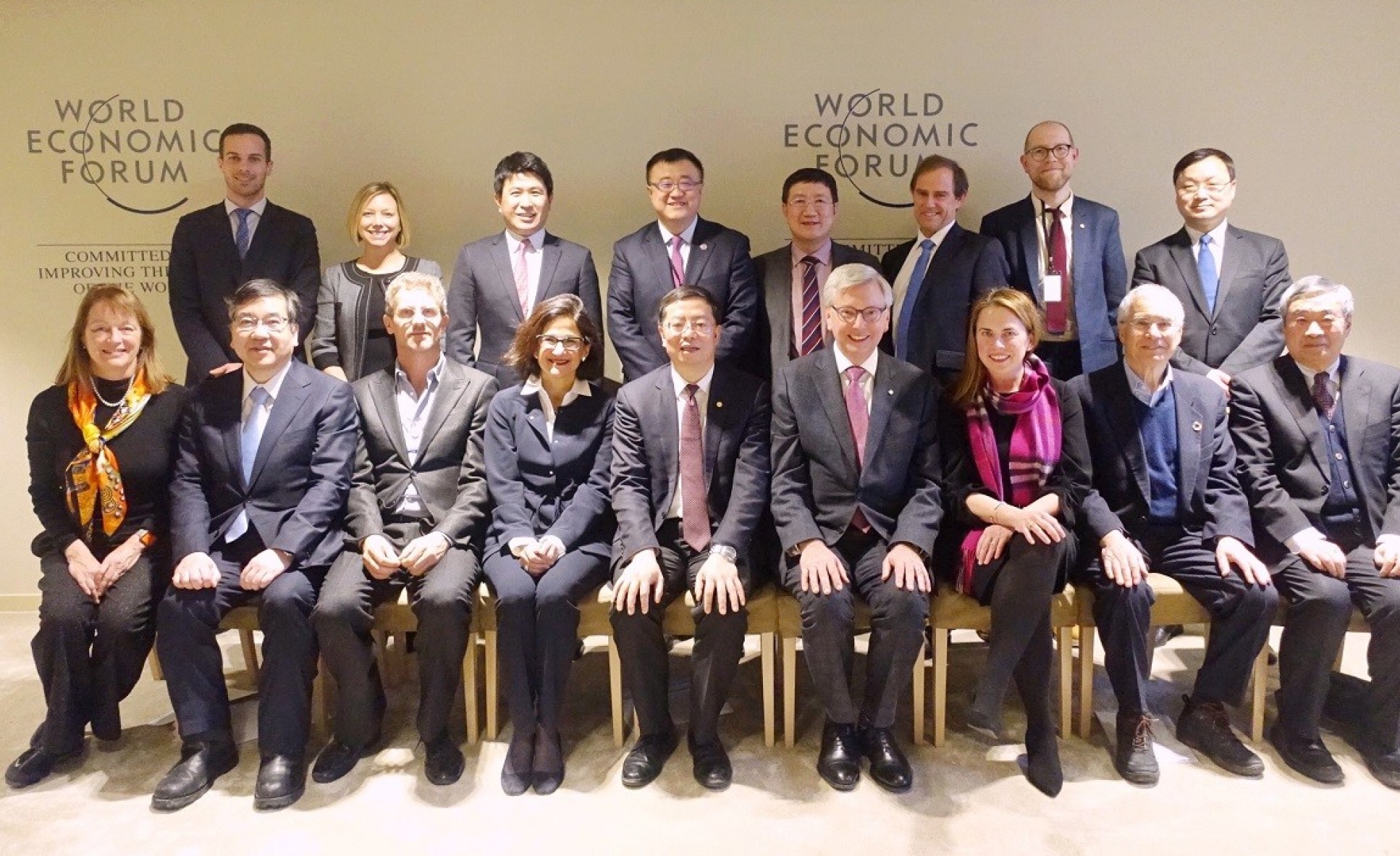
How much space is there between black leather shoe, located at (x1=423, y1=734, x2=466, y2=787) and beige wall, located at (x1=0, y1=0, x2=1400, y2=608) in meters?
2.28

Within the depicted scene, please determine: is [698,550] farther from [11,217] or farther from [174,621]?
[11,217]

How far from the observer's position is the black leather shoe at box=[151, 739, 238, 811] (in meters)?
2.75

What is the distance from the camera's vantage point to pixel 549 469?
10.2ft

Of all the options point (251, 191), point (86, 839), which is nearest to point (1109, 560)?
point (86, 839)

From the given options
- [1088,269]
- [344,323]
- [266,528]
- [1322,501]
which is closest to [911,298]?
[1088,269]

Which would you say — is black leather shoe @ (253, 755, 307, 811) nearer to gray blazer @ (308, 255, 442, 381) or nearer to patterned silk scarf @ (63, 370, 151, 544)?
patterned silk scarf @ (63, 370, 151, 544)

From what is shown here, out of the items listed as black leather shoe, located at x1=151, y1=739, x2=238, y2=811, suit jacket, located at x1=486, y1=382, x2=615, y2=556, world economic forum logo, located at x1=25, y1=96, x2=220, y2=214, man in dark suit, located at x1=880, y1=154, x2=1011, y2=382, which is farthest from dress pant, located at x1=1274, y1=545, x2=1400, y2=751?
world economic forum logo, located at x1=25, y1=96, x2=220, y2=214

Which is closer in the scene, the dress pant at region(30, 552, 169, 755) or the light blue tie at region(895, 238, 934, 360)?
the dress pant at region(30, 552, 169, 755)

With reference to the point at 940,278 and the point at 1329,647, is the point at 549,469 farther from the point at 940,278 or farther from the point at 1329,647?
the point at 1329,647

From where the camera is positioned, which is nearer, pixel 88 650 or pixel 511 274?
pixel 88 650

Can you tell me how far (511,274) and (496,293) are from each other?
92 millimetres

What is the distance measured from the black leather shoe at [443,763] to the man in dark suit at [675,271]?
1.41 m

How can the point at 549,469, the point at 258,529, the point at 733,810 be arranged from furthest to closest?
1. the point at 549,469
2. the point at 258,529
3. the point at 733,810

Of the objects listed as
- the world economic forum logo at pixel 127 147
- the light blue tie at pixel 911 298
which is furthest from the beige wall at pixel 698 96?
the light blue tie at pixel 911 298
